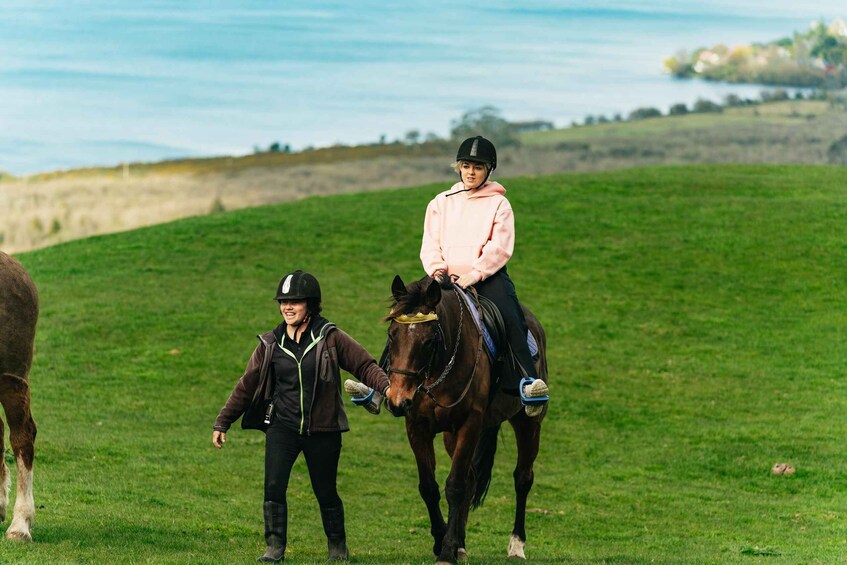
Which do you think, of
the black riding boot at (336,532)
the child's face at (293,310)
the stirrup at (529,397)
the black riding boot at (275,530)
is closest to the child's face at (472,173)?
the stirrup at (529,397)

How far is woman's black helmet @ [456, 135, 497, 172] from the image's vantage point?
1008 cm

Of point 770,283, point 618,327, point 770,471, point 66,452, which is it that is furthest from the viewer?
point 770,283

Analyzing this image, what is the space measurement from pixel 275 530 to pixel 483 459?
9.48 feet

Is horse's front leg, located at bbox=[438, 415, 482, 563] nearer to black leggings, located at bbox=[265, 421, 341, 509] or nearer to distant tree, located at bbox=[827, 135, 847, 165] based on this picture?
black leggings, located at bbox=[265, 421, 341, 509]

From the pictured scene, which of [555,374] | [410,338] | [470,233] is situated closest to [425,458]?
[410,338]

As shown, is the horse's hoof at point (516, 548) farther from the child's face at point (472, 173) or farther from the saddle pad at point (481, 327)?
the child's face at point (472, 173)

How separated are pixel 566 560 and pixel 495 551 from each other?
5.20 ft

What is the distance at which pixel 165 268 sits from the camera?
32.1m

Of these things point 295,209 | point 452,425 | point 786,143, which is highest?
point 786,143

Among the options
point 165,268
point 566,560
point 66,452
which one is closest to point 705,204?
point 165,268

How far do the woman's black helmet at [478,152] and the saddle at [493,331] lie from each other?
1.16 meters

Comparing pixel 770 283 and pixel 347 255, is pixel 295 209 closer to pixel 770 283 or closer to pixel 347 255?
pixel 347 255

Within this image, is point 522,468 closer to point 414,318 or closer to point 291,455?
point 291,455

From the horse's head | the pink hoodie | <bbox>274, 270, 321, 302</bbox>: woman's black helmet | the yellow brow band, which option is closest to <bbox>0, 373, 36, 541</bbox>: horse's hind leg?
<bbox>274, 270, 321, 302</bbox>: woman's black helmet
